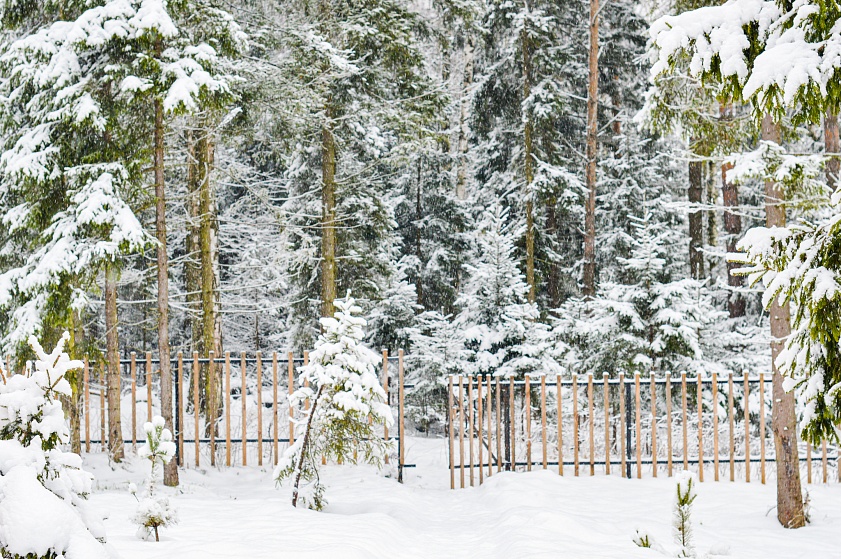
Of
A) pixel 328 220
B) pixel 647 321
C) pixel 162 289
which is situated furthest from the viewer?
pixel 328 220

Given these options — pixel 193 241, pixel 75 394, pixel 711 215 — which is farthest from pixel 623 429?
pixel 711 215

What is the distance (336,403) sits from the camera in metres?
7.54

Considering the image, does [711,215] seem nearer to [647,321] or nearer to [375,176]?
[647,321]

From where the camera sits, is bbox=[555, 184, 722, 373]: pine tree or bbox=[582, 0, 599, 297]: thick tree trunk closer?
bbox=[555, 184, 722, 373]: pine tree

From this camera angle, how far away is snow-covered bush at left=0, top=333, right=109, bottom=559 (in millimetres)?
2635

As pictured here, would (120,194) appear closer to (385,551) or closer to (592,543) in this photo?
(385,551)

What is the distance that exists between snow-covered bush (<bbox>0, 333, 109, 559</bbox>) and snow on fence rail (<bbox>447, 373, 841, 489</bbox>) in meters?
6.27

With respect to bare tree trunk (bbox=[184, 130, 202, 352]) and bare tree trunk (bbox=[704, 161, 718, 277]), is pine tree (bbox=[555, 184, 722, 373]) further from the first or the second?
bare tree trunk (bbox=[704, 161, 718, 277])

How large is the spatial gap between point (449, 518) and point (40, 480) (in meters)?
5.66

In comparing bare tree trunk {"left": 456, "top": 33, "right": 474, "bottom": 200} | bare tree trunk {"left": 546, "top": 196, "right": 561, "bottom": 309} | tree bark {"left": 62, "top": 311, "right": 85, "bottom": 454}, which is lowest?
tree bark {"left": 62, "top": 311, "right": 85, "bottom": 454}

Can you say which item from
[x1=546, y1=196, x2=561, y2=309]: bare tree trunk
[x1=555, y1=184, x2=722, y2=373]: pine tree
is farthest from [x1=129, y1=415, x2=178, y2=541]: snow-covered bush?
[x1=546, y1=196, x2=561, y2=309]: bare tree trunk

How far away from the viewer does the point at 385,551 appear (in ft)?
19.4

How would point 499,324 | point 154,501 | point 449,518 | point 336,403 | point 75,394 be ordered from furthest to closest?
point 499,324
point 75,394
point 449,518
point 336,403
point 154,501

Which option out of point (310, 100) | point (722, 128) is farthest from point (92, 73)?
point (722, 128)
